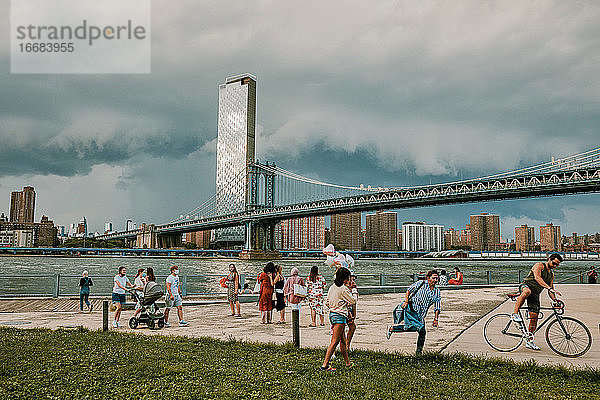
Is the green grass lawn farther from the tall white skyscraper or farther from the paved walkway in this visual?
the tall white skyscraper

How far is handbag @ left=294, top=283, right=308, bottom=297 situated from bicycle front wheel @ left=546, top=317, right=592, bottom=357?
4.95 m

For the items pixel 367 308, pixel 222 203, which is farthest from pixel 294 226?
pixel 367 308

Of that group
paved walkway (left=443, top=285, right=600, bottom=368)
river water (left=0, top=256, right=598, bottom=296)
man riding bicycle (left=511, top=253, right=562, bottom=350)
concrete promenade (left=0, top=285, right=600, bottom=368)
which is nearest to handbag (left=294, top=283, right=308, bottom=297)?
concrete promenade (left=0, top=285, right=600, bottom=368)

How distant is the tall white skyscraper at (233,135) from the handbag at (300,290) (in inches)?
3943

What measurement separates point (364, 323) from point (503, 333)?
3.87m

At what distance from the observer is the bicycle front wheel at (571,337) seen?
7.37 metres

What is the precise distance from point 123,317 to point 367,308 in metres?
6.97

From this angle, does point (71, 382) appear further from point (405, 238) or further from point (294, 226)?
point (405, 238)

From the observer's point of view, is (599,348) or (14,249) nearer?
(599,348)

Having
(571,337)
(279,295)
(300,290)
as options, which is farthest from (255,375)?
(279,295)

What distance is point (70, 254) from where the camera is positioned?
10119 centimetres

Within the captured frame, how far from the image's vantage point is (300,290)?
10570 millimetres

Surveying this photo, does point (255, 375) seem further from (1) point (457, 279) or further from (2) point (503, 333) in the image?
(1) point (457, 279)

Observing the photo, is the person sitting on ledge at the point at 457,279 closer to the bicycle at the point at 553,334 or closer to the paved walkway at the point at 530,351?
the paved walkway at the point at 530,351
